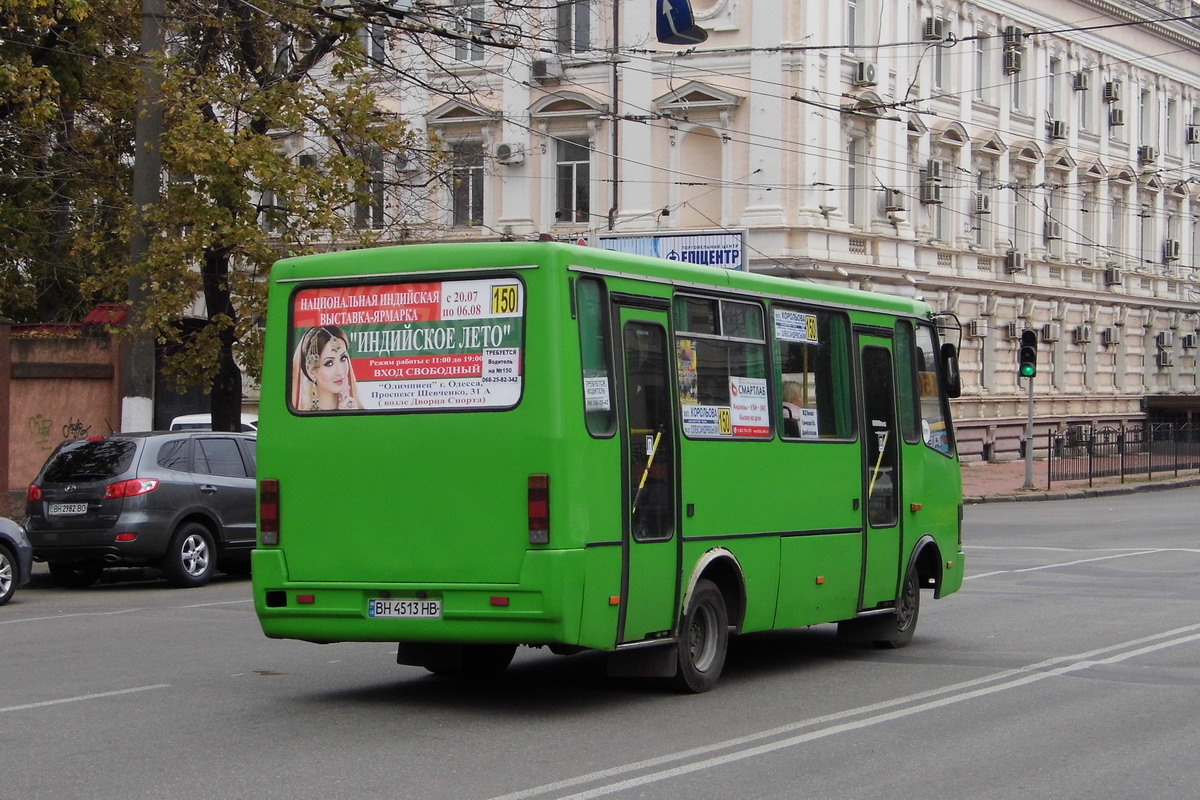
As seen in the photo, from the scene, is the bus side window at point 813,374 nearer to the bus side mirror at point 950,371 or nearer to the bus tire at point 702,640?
the bus tire at point 702,640

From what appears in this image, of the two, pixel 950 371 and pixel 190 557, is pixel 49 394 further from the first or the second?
A: pixel 950 371

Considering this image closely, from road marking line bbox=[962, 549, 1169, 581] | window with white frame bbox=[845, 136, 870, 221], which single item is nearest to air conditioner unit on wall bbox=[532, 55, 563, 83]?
window with white frame bbox=[845, 136, 870, 221]

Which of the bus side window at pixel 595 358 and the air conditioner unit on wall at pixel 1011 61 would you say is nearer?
the bus side window at pixel 595 358

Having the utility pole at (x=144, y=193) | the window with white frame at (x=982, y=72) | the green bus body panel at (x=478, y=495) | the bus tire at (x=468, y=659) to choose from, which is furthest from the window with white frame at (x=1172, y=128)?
the bus tire at (x=468, y=659)

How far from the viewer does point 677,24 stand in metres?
35.0

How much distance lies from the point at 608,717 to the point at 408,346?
2421 mm

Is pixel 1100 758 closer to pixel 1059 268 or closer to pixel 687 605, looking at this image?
pixel 687 605

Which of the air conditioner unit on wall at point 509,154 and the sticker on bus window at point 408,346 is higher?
the air conditioner unit on wall at point 509,154

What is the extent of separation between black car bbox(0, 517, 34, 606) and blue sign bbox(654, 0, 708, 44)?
62.3 ft

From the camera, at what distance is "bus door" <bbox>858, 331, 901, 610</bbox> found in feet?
41.6

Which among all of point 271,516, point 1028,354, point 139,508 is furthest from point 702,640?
point 1028,354

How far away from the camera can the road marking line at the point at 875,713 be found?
311 inches

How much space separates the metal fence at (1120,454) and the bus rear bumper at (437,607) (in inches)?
1226

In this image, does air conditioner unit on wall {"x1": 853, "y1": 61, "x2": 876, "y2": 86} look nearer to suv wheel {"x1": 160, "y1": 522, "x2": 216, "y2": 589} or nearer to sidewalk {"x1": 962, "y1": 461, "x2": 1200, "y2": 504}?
sidewalk {"x1": 962, "y1": 461, "x2": 1200, "y2": 504}
